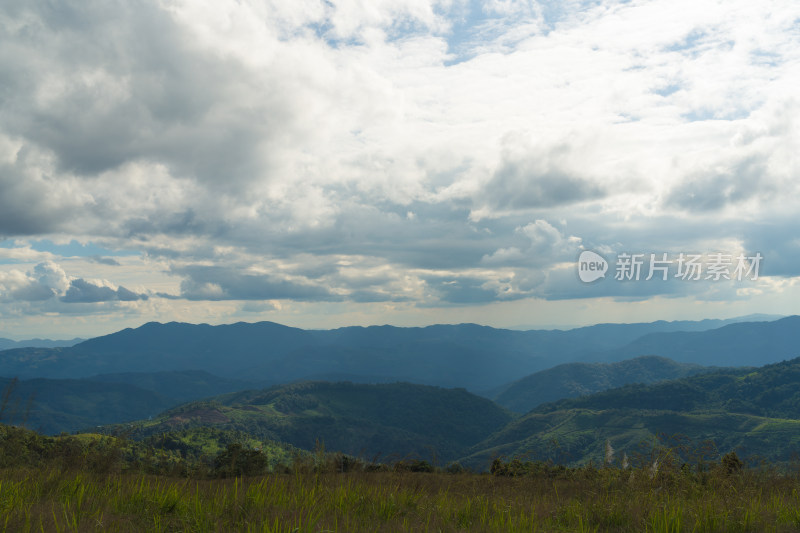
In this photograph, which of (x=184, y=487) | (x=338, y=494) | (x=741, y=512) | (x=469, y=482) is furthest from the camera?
(x=469, y=482)

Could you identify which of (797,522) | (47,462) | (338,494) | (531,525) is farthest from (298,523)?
(47,462)

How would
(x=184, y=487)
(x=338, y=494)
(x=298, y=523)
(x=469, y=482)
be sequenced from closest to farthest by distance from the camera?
(x=298, y=523) → (x=338, y=494) → (x=184, y=487) → (x=469, y=482)

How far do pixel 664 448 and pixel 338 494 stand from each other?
845 centimetres

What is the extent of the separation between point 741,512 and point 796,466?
25.5 ft

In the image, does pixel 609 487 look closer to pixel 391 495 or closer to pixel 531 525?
pixel 531 525

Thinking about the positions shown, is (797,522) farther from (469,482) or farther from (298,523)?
(298,523)

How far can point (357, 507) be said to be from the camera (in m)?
9.01

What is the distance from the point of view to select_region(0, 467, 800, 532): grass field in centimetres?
779

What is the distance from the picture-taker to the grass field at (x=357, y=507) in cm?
779

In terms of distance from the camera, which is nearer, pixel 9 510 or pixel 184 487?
pixel 9 510

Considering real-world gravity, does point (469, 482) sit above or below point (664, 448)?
below

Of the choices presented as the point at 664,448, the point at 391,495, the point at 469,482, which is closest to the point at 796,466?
the point at 664,448

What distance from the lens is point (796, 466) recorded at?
1406 cm

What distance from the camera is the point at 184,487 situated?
33.3 feet
